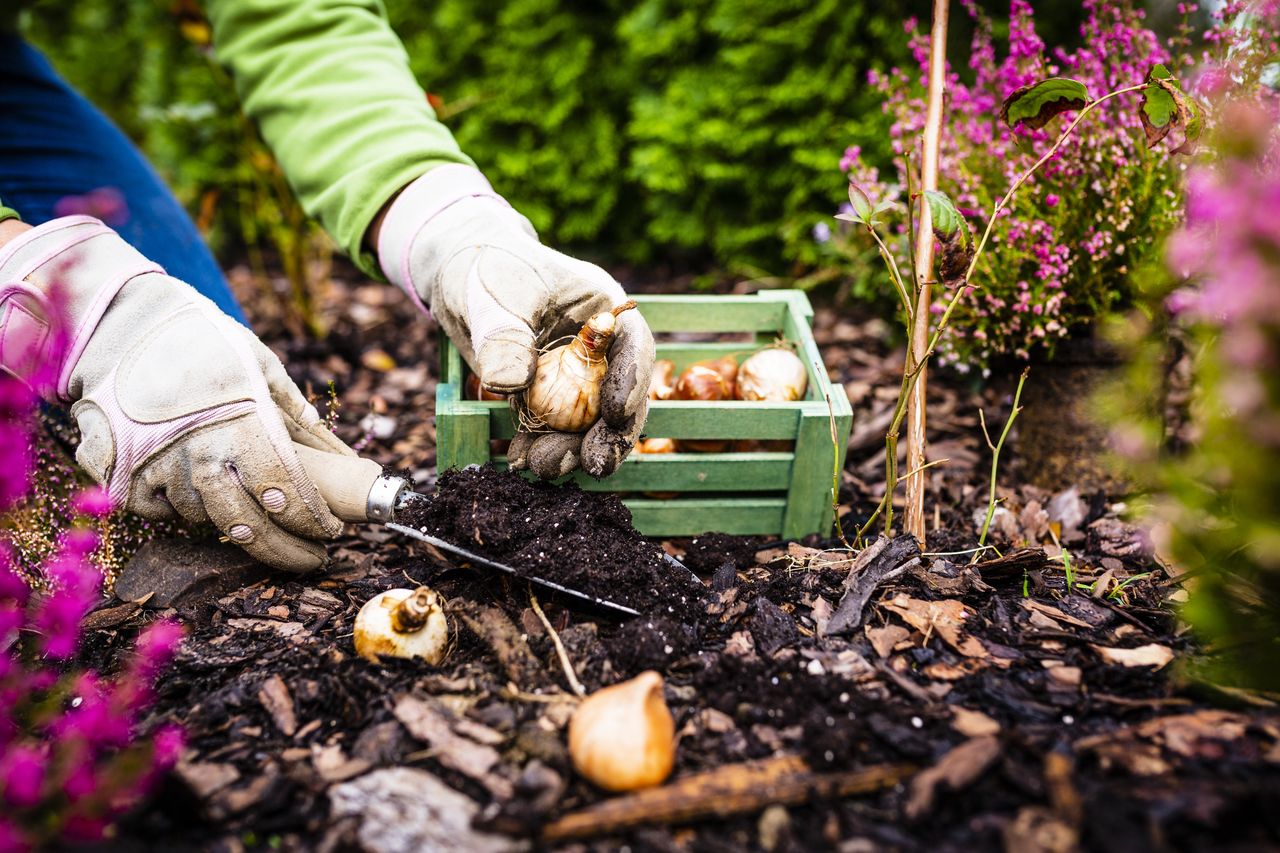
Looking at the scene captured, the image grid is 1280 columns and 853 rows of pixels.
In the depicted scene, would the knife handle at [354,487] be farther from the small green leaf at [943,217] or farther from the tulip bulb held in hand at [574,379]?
the small green leaf at [943,217]

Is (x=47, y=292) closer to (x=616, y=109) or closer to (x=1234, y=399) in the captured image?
(x=1234, y=399)

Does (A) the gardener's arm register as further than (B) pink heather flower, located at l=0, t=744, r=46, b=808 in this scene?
Yes

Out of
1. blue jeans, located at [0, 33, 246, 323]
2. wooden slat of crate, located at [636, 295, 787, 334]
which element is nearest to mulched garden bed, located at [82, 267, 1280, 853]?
wooden slat of crate, located at [636, 295, 787, 334]

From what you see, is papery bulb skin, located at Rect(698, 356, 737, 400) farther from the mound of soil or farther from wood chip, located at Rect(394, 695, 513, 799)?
wood chip, located at Rect(394, 695, 513, 799)

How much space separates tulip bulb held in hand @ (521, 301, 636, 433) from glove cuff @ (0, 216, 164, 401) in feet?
3.27

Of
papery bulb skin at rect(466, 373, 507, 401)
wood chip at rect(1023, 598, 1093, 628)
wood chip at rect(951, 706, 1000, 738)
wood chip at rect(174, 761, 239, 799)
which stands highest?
papery bulb skin at rect(466, 373, 507, 401)

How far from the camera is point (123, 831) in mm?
1435

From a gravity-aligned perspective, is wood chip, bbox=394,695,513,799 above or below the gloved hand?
below

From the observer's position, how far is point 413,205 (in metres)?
2.41

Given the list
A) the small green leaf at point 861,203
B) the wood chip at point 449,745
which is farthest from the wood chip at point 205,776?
the small green leaf at point 861,203

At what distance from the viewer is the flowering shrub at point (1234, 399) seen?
112 cm

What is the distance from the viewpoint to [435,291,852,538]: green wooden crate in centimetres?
212

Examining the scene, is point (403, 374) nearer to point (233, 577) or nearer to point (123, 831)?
point (233, 577)

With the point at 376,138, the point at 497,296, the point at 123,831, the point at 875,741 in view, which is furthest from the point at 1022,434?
the point at 123,831
